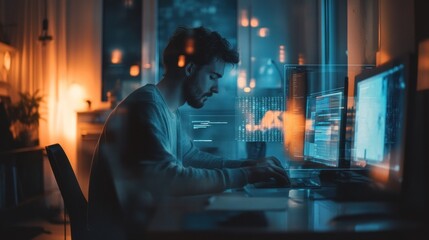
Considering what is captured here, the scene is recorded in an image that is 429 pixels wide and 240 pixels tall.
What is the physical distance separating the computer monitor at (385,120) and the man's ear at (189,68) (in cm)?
53

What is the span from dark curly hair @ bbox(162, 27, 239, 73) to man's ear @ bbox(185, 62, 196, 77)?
1 cm

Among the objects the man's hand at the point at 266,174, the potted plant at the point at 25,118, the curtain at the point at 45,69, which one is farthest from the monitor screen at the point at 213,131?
the potted plant at the point at 25,118

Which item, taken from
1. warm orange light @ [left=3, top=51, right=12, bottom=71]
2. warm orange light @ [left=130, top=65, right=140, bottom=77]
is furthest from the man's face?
warm orange light @ [left=3, top=51, right=12, bottom=71]

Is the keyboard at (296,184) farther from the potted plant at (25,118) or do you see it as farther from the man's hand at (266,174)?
the potted plant at (25,118)

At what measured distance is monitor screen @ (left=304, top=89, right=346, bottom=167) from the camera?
1.35 meters

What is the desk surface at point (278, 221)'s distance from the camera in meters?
0.77

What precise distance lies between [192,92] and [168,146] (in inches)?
9.2

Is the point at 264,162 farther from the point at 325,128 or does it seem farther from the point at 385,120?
the point at 385,120

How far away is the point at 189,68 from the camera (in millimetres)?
1437

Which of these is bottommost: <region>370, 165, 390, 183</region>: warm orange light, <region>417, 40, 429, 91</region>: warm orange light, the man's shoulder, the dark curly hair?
<region>370, 165, 390, 183</region>: warm orange light

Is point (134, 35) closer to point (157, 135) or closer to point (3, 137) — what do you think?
point (3, 137)

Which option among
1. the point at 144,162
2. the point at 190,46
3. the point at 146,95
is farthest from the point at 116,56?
the point at 144,162

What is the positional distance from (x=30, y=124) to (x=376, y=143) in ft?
8.50

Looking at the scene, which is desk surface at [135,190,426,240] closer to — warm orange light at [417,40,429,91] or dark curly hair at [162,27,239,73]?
warm orange light at [417,40,429,91]
